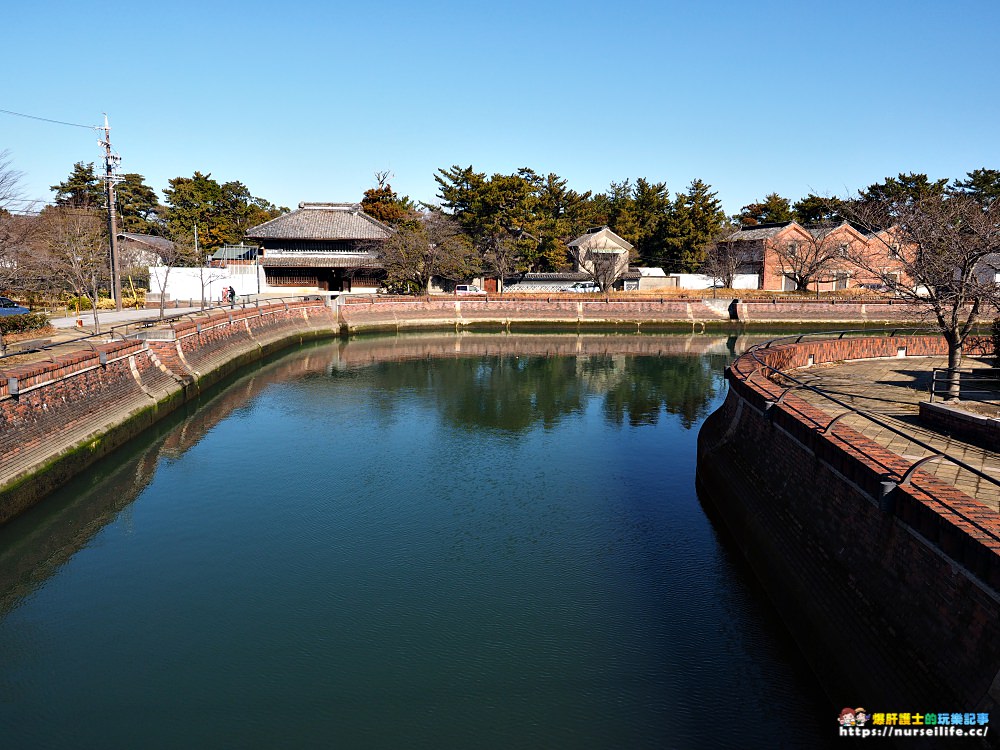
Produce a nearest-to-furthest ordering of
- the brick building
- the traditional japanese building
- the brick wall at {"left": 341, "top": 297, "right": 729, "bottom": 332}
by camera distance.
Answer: the brick wall at {"left": 341, "top": 297, "right": 729, "bottom": 332}
the traditional japanese building
the brick building

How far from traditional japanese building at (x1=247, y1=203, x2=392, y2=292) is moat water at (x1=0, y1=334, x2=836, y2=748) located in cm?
3971

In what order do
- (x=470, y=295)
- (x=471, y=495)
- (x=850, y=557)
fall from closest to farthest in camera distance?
(x=850, y=557) < (x=471, y=495) < (x=470, y=295)

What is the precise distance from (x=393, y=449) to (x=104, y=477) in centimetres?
852

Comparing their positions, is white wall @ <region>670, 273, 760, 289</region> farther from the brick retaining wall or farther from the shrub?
the shrub

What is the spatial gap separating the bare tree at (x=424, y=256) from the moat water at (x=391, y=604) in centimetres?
3573

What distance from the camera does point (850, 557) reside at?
9.48 m

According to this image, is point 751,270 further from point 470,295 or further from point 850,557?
point 850,557

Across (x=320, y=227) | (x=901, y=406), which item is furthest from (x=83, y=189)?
(x=901, y=406)

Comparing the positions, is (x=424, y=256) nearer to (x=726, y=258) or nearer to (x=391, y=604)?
A: (x=726, y=258)

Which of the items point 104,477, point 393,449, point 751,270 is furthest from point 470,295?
point 104,477

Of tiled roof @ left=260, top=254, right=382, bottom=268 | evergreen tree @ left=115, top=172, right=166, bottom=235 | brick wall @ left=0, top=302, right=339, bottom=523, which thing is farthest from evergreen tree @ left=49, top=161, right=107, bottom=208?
brick wall @ left=0, top=302, right=339, bottom=523

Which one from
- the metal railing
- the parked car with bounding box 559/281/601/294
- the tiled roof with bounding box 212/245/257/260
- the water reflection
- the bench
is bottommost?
the water reflection

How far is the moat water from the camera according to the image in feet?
29.3

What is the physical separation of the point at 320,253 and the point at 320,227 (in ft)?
8.30
